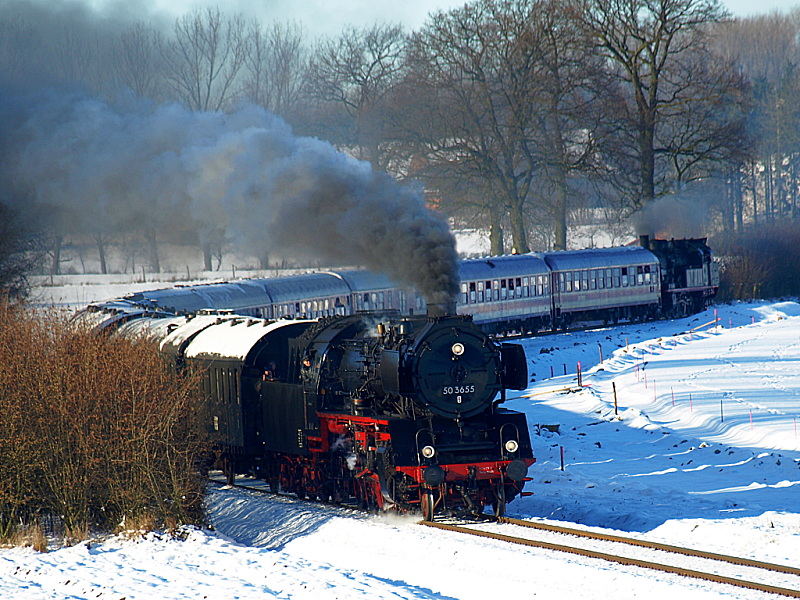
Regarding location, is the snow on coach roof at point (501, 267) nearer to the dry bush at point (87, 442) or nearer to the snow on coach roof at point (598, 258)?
the snow on coach roof at point (598, 258)

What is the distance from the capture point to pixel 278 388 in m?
Answer: 17.0

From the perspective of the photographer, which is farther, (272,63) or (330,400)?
(272,63)

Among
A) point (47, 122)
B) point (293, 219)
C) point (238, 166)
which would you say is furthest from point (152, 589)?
point (47, 122)

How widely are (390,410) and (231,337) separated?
187 inches

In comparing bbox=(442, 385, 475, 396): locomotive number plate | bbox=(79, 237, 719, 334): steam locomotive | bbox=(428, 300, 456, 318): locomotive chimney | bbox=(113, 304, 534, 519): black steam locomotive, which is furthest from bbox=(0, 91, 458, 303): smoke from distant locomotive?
bbox=(79, 237, 719, 334): steam locomotive

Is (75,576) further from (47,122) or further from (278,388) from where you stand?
(47,122)

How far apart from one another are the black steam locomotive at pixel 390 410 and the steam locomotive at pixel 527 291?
10.4 meters

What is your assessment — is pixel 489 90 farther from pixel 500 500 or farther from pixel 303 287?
pixel 500 500

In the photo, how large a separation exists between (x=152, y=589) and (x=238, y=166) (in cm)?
1208

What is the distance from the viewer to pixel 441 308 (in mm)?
16031

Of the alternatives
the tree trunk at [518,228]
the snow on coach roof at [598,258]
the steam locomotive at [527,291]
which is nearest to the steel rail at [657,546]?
the steam locomotive at [527,291]

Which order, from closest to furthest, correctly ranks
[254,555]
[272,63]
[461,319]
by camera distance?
[254,555] < [461,319] < [272,63]

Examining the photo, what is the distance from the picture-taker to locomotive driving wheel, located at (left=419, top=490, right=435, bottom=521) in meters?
14.5

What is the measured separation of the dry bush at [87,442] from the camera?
46.6ft
